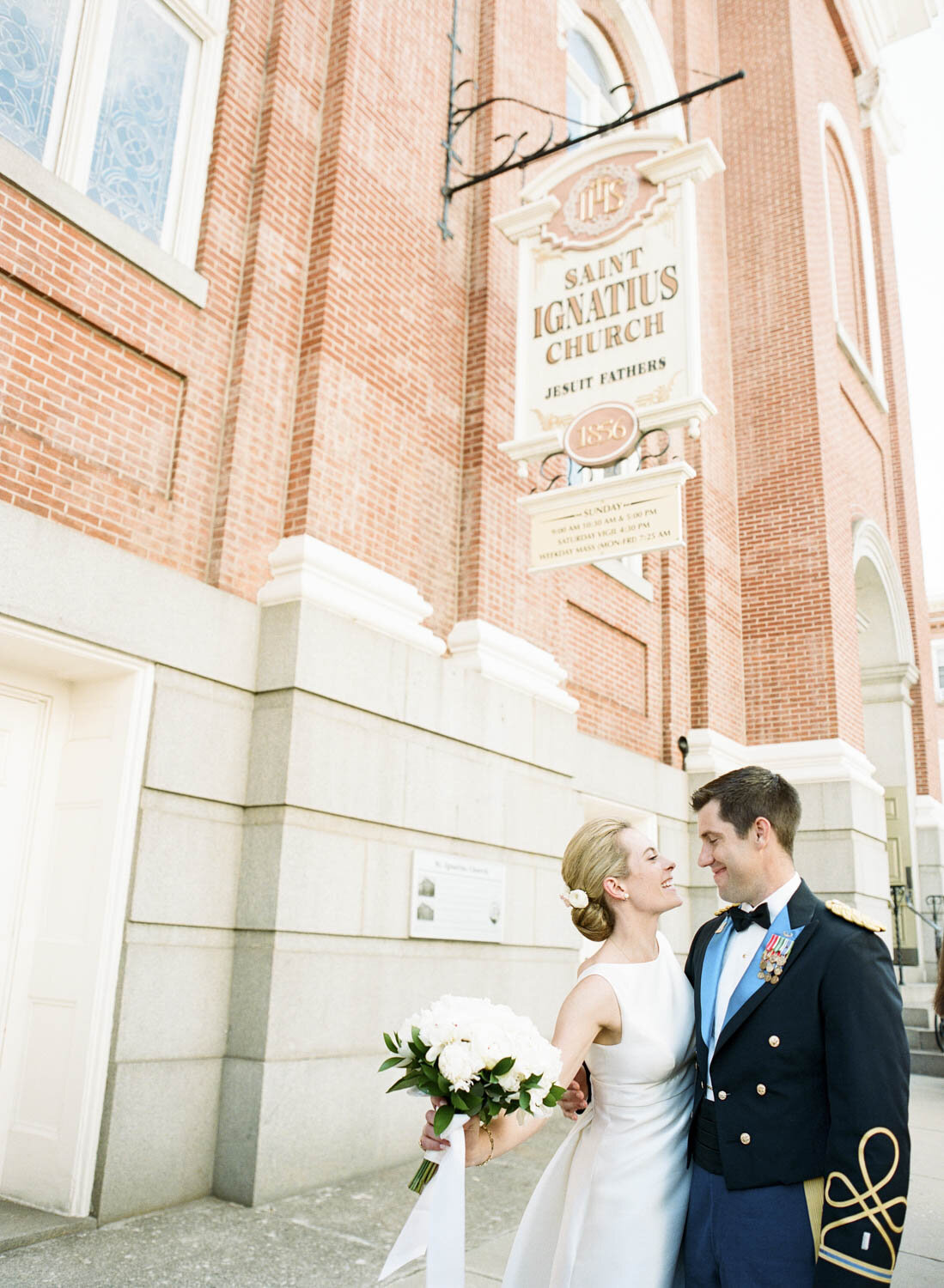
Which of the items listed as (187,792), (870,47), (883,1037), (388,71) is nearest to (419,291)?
(388,71)

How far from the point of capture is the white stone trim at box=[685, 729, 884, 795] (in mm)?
11984

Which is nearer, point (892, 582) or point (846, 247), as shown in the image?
point (892, 582)

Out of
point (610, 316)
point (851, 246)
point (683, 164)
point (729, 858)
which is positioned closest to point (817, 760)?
point (610, 316)

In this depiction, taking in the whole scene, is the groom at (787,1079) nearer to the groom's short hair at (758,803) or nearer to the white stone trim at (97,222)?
the groom's short hair at (758,803)

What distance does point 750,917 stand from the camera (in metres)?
2.94

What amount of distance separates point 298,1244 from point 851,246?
1852 centimetres

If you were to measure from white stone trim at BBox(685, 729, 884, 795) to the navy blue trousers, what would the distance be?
362 inches

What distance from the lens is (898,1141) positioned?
7.90 feet

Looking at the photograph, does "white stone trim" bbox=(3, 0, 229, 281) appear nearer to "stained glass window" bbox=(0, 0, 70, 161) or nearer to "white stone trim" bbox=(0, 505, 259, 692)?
"stained glass window" bbox=(0, 0, 70, 161)

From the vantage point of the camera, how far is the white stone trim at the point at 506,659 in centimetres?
818

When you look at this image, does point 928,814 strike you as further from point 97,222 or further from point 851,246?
point 97,222

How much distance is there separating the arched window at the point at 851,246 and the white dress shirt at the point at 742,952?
15.4 metres

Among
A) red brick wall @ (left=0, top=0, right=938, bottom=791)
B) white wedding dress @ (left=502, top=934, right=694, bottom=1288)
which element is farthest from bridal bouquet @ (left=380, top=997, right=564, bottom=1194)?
red brick wall @ (left=0, top=0, right=938, bottom=791)

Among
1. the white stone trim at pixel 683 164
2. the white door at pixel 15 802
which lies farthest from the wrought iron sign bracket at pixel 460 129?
the white door at pixel 15 802
